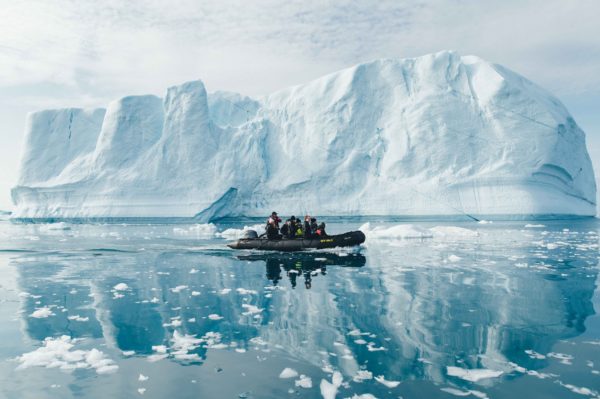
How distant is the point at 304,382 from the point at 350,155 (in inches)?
1341

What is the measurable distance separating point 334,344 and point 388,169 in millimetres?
32095

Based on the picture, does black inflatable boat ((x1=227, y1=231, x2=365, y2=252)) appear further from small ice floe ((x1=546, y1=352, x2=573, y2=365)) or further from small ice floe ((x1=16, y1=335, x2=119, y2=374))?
small ice floe ((x1=546, y1=352, x2=573, y2=365))

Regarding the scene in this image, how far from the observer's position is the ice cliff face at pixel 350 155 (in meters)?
34.6

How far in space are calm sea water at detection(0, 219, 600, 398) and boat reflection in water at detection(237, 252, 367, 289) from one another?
0.16 meters

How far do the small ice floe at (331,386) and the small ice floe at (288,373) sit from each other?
1.13 feet

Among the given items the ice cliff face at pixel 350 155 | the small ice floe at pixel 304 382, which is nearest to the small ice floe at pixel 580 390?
the small ice floe at pixel 304 382

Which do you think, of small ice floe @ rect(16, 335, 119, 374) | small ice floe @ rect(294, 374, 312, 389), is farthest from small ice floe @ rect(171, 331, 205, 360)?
small ice floe @ rect(294, 374, 312, 389)

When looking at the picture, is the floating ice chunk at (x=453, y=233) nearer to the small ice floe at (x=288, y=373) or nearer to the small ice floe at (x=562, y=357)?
the small ice floe at (x=562, y=357)

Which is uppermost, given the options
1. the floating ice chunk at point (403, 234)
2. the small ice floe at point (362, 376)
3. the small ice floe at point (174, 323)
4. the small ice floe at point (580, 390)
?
the floating ice chunk at point (403, 234)

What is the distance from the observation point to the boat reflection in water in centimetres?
1111

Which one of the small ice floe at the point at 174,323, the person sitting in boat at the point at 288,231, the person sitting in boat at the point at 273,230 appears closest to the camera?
the small ice floe at the point at 174,323

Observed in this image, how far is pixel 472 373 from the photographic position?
472cm

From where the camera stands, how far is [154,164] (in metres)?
37.7

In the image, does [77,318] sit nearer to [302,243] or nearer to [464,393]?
[464,393]
